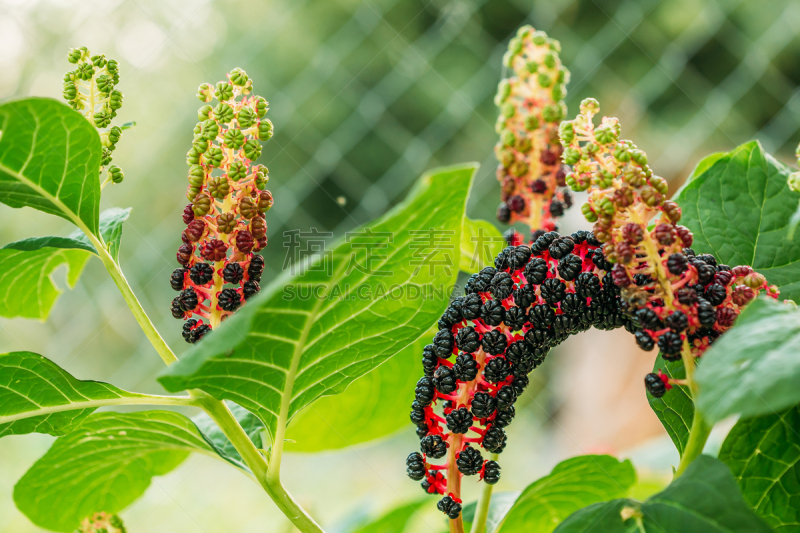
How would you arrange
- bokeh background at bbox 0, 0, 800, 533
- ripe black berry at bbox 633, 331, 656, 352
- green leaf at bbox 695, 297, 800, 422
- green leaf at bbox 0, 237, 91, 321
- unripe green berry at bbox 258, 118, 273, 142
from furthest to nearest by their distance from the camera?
bokeh background at bbox 0, 0, 800, 533, green leaf at bbox 0, 237, 91, 321, unripe green berry at bbox 258, 118, 273, 142, ripe black berry at bbox 633, 331, 656, 352, green leaf at bbox 695, 297, 800, 422

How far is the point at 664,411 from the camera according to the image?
479 mm

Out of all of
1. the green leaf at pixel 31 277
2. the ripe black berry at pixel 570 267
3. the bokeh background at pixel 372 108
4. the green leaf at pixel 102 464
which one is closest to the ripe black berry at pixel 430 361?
the ripe black berry at pixel 570 267

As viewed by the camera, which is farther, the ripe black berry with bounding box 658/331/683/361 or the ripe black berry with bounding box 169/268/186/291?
the ripe black berry with bounding box 169/268/186/291

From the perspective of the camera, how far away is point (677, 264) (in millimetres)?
378

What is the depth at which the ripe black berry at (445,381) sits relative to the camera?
435mm

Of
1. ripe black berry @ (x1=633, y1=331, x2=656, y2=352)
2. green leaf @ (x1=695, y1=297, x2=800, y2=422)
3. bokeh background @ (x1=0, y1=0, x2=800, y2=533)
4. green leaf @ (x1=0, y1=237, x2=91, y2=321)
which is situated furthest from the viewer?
bokeh background @ (x1=0, y1=0, x2=800, y2=533)

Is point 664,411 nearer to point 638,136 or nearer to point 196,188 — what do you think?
point 196,188

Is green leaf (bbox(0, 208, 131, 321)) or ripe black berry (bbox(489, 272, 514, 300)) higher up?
green leaf (bbox(0, 208, 131, 321))

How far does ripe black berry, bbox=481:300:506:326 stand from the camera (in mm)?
422

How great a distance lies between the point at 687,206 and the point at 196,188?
412 millimetres

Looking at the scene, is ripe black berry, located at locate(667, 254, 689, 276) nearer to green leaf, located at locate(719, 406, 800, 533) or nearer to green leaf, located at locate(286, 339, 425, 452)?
green leaf, located at locate(719, 406, 800, 533)

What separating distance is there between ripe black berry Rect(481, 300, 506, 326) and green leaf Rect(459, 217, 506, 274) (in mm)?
250

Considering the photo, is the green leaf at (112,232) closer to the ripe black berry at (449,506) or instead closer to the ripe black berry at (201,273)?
the ripe black berry at (201,273)

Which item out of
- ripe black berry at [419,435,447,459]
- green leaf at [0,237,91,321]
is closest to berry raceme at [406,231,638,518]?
ripe black berry at [419,435,447,459]
